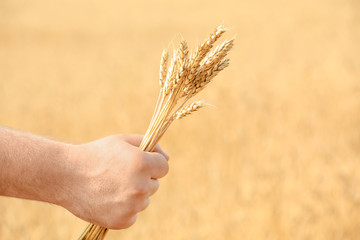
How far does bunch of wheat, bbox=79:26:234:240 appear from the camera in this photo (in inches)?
41.3

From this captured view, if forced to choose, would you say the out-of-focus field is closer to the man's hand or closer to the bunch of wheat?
the bunch of wheat

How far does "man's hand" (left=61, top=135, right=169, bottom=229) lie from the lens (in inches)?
41.2

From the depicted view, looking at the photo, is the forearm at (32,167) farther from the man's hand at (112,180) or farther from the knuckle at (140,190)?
the knuckle at (140,190)

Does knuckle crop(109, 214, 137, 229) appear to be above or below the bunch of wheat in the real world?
below

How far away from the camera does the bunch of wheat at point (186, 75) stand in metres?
1.05

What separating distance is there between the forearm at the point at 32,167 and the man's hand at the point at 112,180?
3cm

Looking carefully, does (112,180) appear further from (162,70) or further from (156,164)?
(162,70)

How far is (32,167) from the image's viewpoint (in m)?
1.09

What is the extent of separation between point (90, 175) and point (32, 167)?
0.14 metres

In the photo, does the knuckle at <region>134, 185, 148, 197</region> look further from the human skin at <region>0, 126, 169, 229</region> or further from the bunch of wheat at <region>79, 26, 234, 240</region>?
the bunch of wheat at <region>79, 26, 234, 240</region>

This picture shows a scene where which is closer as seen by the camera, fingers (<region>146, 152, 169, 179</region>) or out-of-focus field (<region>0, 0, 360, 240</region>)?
fingers (<region>146, 152, 169, 179</region>)

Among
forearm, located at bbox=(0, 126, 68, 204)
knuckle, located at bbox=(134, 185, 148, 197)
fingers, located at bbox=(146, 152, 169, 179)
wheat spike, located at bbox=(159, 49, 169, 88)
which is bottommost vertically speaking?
forearm, located at bbox=(0, 126, 68, 204)

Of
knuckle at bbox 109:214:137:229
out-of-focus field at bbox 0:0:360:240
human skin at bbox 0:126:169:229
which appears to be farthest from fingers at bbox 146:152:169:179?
out-of-focus field at bbox 0:0:360:240

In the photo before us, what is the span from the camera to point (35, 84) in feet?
25.5
